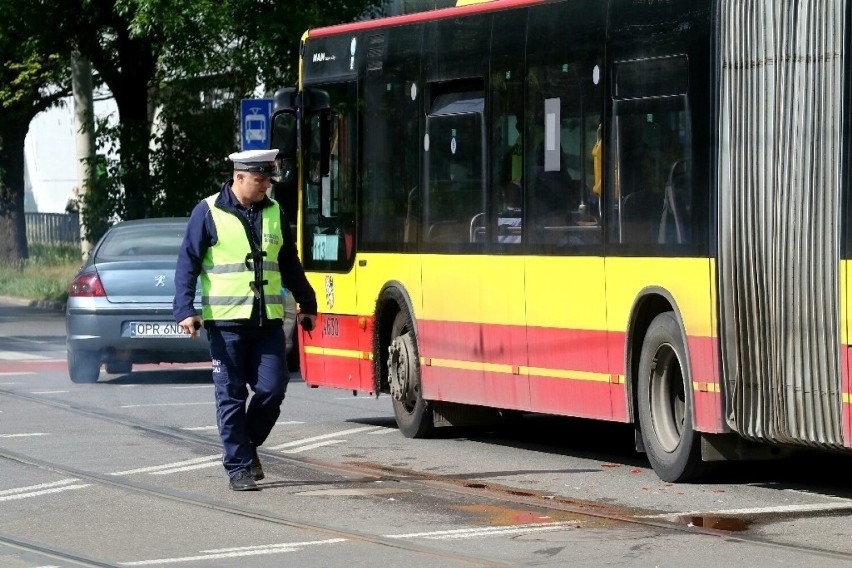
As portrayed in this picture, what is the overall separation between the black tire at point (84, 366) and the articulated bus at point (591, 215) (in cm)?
433

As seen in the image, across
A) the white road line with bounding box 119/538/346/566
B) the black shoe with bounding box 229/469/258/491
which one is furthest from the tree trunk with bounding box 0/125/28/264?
the white road line with bounding box 119/538/346/566

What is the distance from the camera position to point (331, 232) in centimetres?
1552

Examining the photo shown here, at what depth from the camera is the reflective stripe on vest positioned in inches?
437

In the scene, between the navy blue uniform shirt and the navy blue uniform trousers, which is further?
the navy blue uniform trousers

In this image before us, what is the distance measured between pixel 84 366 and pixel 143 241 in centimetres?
129

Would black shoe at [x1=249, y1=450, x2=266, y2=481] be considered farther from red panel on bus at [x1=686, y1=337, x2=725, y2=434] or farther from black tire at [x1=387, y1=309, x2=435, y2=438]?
black tire at [x1=387, y1=309, x2=435, y2=438]

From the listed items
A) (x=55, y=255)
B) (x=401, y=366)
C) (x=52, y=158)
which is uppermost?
(x=52, y=158)

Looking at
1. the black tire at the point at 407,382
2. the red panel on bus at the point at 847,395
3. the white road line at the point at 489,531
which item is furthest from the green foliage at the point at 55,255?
the white road line at the point at 489,531

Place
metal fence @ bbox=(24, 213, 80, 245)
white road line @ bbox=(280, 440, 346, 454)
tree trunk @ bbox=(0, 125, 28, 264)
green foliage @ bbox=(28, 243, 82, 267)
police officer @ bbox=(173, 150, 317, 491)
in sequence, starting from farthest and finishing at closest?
metal fence @ bbox=(24, 213, 80, 245) < tree trunk @ bbox=(0, 125, 28, 264) < green foliage @ bbox=(28, 243, 82, 267) < white road line @ bbox=(280, 440, 346, 454) < police officer @ bbox=(173, 150, 317, 491)

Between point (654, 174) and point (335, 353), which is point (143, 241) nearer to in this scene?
point (335, 353)

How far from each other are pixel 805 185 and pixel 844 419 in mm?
1157

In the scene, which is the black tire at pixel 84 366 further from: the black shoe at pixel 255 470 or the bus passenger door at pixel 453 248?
the black shoe at pixel 255 470

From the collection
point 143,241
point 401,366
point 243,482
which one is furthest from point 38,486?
point 143,241

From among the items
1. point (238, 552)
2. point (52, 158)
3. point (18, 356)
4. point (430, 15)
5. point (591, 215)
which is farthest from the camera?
point (52, 158)
